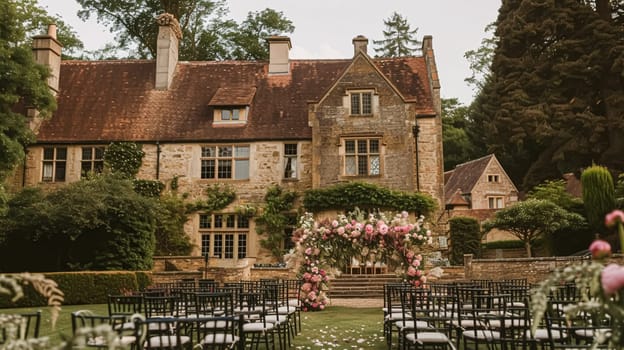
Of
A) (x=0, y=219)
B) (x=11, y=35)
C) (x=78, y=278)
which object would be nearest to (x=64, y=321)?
(x=78, y=278)

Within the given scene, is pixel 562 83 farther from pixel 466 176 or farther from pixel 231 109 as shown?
pixel 231 109

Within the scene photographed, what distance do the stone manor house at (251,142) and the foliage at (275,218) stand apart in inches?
15.5

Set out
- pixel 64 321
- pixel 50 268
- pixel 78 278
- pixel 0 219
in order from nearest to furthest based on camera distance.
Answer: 1. pixel 64 321
2. pixel 78 278
3. pixel 0 219
4. pixel 50 268

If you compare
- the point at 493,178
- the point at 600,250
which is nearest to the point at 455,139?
the point at 493,178

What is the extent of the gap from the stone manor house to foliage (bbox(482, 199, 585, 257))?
2.81 meters

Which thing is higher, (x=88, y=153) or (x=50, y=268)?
(x=88, y=153)

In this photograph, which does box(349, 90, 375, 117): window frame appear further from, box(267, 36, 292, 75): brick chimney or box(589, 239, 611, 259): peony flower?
box(589, 239, 611, 259): peony flower

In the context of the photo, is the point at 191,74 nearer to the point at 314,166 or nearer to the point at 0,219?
the point at 314,166

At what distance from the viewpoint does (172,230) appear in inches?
931

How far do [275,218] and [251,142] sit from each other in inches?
138

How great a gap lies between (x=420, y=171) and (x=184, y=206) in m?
10.1

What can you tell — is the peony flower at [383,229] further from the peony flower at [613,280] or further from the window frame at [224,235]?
the window frame at [224,235]

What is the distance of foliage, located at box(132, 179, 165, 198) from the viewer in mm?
23906

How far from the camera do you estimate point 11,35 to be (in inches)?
776
